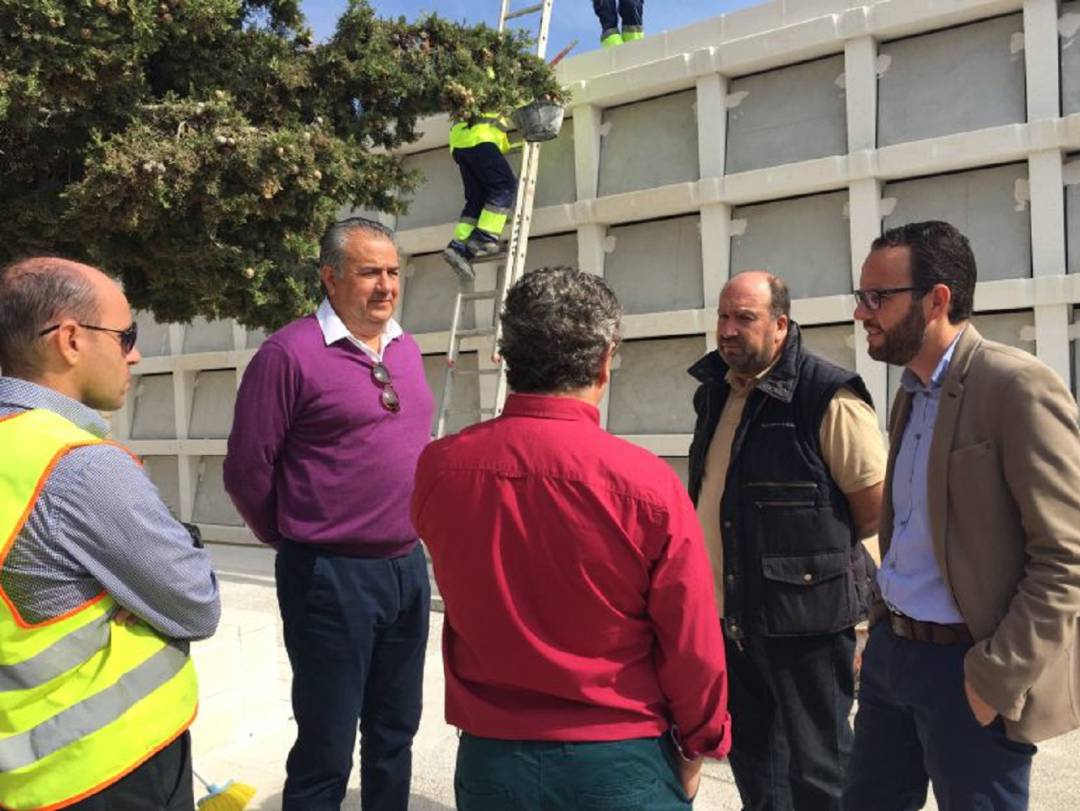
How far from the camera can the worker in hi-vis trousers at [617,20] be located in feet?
24.5

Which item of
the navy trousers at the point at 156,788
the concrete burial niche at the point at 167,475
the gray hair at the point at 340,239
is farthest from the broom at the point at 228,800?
the concrete burial niche at the point at 167,475

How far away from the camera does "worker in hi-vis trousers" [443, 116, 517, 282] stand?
249 inches

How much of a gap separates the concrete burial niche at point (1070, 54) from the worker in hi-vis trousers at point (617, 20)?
11.0 ft

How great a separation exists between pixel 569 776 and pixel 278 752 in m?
2.63

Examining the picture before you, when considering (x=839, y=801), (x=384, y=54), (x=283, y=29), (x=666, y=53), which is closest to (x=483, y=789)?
(x=839, y=801)

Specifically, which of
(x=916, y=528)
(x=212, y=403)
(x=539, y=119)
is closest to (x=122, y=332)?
(x=916, y=528)

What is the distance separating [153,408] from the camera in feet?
32.0

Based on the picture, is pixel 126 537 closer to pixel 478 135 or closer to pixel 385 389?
pixel 385 389

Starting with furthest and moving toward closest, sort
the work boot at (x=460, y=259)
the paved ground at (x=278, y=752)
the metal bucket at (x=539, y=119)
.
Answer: the work boot at (x=460, y=259), the metal bucket at (x=539, y=119), the paved ground at (x=278, y=752)

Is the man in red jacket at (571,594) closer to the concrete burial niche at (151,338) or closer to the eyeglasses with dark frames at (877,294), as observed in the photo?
the eyeglasses with dark frames at (877,294)

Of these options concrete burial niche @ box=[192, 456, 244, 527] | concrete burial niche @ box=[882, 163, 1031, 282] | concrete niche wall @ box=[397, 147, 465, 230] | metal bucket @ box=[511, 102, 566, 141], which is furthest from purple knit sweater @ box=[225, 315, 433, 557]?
concrete burial niche @ box=[192, 456, 244, 527]

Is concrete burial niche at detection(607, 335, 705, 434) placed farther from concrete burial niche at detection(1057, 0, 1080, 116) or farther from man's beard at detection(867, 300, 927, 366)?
man's beard at detection(867, 300, 927, 366)

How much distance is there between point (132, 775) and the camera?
1500 mm

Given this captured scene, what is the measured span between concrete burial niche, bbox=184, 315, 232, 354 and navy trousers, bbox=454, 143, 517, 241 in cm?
362
